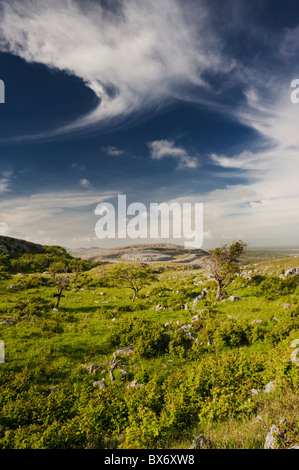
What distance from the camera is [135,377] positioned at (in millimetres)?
12547

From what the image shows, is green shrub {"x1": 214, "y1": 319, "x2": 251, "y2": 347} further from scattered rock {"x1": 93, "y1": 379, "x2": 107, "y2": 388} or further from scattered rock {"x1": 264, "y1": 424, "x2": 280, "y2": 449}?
scattered rock {"x1": 264, "y1": 424, "x2": 280, "y2": 449}

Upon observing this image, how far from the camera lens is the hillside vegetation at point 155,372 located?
759cm

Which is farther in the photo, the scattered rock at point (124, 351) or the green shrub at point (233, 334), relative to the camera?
the green shrub at point (233, 334)

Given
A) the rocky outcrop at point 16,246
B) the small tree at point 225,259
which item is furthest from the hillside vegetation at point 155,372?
the rocky outcrop at point 16,246

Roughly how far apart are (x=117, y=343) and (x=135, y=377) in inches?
216

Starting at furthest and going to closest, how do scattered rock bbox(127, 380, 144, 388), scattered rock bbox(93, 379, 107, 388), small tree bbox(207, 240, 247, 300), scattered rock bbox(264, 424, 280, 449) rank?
small tree bbox(207, 240, 247, 300) → scattered rock bbox(93, 379, 107, 388) → scattered rock bbox(127, 380, 144, 388) → scattered rock bbox(264, 424, 280, 449)

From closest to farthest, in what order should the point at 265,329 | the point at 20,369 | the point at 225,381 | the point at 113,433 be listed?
1. the point at 113,433
2. the point at 225,381
3. the point at 20,369
4. the point at 265,329

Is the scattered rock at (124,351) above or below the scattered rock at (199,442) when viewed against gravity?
below

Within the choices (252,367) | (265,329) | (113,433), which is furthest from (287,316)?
(113,433)

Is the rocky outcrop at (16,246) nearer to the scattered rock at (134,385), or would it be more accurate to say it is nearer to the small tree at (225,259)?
the small tree at (225,259)

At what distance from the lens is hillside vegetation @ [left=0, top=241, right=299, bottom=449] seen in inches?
299

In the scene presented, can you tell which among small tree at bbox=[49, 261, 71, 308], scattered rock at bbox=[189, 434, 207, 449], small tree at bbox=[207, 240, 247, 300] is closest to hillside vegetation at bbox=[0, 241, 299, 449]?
scattered rock at bbox=[189, 434, 207, 449]
